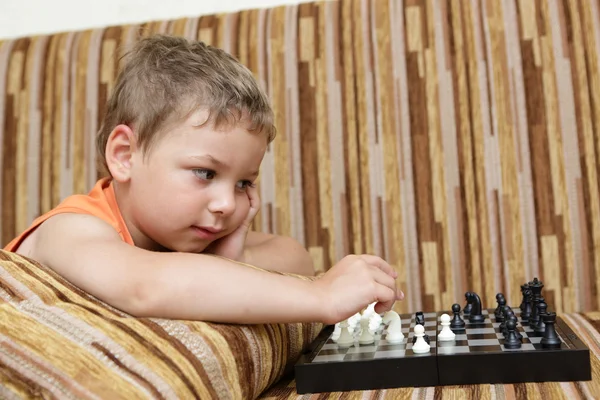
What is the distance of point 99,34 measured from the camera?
6.66ft

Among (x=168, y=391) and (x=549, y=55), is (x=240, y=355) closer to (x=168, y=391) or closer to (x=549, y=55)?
(x=168, y=391)

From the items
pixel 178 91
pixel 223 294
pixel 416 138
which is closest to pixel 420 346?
pixel 223 294

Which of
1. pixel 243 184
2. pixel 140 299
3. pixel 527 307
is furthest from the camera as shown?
pixel 243 184

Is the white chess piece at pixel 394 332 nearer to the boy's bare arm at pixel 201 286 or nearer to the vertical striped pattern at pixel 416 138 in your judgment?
the boy's bare arm at pixel 201 286

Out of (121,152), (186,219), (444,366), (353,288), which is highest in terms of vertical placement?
(121,152)

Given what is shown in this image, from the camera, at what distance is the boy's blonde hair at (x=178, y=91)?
1.20 meters

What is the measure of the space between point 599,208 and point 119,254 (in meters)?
1.22

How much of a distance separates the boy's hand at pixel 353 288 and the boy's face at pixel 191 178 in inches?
10.8

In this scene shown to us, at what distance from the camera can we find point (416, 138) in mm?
1773

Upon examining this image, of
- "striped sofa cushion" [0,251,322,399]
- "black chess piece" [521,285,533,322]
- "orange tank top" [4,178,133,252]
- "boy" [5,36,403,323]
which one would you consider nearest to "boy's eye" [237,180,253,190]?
"boy" [5,36,403,323]

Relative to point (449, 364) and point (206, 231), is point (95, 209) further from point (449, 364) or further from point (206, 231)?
point (449, 364)

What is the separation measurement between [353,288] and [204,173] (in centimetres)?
Answer: 35

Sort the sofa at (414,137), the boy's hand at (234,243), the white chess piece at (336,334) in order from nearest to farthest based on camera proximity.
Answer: the white chess piece at (336,334) → the boy's hand at (234,243) → the sofa at (414,137)

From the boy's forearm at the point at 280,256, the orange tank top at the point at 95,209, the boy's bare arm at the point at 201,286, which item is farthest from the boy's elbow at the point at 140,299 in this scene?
the boy's forearm at the point at 280,256
